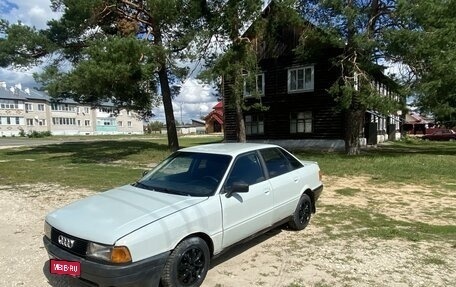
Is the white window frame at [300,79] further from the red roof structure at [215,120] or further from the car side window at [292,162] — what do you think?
the red roof structure at [215,120]

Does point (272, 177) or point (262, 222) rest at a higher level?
point (272, 177)

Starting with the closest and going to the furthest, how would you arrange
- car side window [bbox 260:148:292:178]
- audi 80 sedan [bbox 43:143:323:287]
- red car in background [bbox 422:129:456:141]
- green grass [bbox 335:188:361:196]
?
audi 80 sedan [bbox 43:143:323:287] < car side window [bbox 260:148:292:178] < green grass [bbox 335:188:361:196] < red car in background [bbox 422:129:456:141]

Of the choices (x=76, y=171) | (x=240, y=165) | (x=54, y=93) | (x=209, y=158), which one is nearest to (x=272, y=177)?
(x=240, y=165)

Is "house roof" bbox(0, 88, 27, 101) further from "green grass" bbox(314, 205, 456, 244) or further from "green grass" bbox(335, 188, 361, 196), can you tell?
"green grass" bbox(314, 205, 456, 244)

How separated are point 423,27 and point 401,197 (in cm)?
1154

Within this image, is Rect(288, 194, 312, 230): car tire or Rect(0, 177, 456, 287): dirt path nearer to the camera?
Rect(0, 177, 456, 287): dirt path

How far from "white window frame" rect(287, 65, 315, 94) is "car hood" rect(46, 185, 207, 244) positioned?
73.5 ft

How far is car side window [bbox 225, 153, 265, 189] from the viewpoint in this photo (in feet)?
16.3

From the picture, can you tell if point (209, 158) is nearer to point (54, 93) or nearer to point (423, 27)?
point (423, 27)

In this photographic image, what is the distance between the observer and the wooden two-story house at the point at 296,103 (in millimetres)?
24797

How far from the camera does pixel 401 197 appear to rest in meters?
9.23

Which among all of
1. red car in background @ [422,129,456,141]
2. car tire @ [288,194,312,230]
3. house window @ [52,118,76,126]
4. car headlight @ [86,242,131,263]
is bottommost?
red car in background @ [422,129,456,141]

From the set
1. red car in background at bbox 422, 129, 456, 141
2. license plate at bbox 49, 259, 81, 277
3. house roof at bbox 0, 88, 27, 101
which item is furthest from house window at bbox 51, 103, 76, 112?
license plate at bbox 49, 259, 81, 277

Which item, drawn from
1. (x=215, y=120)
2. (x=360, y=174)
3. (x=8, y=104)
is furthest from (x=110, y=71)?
(x=8, y=104)
